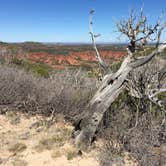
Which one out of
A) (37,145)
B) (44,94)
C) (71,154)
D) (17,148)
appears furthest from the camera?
(44,94)

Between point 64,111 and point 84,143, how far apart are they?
167 centimetres

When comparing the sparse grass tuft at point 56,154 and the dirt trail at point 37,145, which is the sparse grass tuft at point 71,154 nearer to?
the dirt trail at point 37,145

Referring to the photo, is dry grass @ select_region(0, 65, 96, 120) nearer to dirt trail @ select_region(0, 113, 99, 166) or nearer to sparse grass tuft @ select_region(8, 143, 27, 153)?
dirt trail @ select_region(0, 113, 99, 166)

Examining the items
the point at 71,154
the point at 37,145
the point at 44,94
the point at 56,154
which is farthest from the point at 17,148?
the point at 44,94

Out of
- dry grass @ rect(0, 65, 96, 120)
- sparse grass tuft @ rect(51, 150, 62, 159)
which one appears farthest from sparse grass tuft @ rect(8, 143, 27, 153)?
dry grass @ rect(0, 65, 96, 120)

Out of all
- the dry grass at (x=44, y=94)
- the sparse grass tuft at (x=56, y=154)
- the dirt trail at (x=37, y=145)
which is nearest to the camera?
the dirt trail at (x=37, y=145)

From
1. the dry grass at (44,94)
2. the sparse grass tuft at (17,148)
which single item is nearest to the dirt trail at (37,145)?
the sparse grass tuft at (17,148)

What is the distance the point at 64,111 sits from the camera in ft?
23.1

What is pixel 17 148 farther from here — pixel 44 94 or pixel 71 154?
pixel 44 94

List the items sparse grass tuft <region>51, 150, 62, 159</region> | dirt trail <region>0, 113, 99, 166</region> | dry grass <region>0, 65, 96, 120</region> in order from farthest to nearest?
dry grass <region>0, 65, 96, 120</region>
sparse grass tuft <region>51, 150, 62, 159</region>
dirt trail <region>0, 113, 99, 166</region>

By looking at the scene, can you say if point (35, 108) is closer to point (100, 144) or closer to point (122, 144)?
point (100, 144)

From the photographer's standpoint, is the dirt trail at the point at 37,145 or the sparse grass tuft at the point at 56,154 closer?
the dirt trail at the point at 37,145

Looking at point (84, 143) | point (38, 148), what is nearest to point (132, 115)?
point (84, 143)

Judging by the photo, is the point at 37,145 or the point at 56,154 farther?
the point at 37,145
